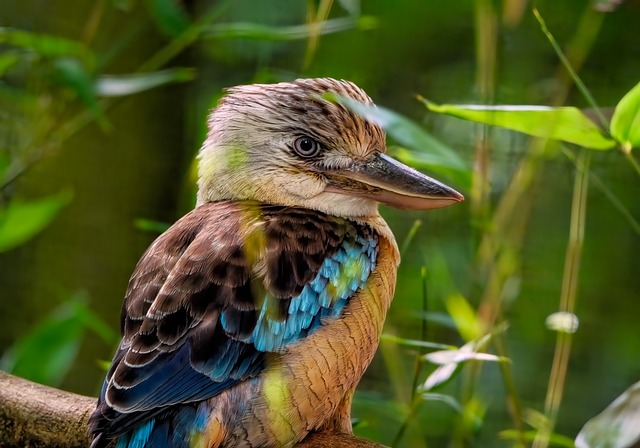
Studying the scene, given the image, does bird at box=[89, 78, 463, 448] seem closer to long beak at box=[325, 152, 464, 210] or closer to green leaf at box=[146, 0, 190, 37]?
A: long beak at box=[325, 152, 464, 210]

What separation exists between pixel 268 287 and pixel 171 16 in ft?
2.02

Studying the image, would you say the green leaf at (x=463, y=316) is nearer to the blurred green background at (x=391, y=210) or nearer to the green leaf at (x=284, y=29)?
the blurred green background at (x=391, y=210)

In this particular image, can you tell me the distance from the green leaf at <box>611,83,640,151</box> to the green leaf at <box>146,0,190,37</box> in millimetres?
988

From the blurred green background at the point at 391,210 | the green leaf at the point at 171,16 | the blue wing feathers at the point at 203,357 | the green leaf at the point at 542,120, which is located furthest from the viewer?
the green leaf at the point at 171,16

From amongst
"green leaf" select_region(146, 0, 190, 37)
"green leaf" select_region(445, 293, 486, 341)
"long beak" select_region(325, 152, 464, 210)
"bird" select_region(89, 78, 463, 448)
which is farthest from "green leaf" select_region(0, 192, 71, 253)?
"green leaf" select_region(445, 293, 486, 341)

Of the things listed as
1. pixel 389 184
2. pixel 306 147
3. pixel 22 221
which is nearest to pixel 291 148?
pixel 306 147

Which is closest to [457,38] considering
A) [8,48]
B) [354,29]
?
[8,48]

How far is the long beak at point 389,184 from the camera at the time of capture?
198 centimetres

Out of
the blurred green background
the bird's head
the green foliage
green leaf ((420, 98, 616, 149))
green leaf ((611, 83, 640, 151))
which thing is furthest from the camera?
the green foliage

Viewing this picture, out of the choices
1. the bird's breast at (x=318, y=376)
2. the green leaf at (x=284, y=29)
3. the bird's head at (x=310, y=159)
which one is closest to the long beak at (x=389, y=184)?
the bird's head at (x=310, y=159)

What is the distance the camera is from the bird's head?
209 centimetres

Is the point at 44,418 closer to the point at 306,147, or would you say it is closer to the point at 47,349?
the point at 47,349

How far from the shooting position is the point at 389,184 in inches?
80.8

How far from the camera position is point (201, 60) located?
2898mm
